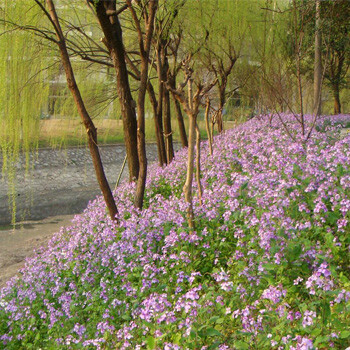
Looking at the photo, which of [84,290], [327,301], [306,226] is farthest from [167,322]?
[84,290]

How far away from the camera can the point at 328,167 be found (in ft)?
14.0

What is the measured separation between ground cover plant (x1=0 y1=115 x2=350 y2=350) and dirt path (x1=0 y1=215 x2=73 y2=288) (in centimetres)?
181

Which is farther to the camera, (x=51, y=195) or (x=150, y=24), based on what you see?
(x=51, y=195)

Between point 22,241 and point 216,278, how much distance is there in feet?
24.9

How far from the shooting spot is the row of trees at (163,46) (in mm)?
6402

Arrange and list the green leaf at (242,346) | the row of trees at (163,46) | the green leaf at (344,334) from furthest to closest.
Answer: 1. the row of trees at (163,46)
2. the green leaf at (242,346)
3. the green leaf at (344,334)

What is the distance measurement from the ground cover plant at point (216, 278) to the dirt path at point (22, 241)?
1.81 meters

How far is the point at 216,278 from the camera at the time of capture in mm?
3145

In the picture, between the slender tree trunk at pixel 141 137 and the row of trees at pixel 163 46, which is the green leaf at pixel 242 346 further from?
the slender tree trunk at pixel 141 137

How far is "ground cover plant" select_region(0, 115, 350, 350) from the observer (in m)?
2.61

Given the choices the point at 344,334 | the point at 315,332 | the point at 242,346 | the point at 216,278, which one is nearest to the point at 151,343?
the point at 242,346

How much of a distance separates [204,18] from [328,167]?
7.13 meters

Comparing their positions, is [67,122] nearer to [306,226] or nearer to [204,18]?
[204,18]

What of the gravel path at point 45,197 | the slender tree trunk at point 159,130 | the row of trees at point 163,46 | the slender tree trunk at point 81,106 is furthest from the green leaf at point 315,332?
the slender tree trunk at point 159,130
